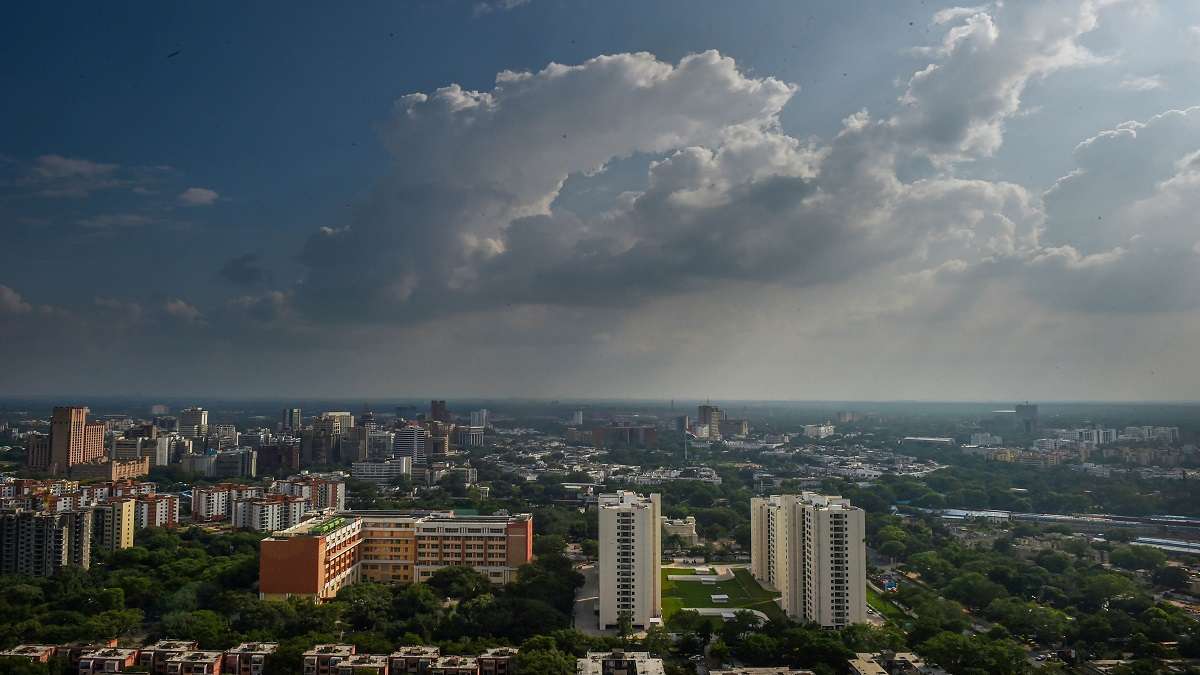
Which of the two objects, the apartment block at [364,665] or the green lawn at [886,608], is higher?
the apartment block at [364,665]

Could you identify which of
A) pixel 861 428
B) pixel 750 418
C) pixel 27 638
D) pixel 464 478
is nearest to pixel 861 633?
pixel 27 638

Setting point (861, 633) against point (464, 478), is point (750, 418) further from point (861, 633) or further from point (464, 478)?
point (861, 633)

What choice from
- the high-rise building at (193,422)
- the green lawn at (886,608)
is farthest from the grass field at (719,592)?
the high-rise building at (193,422)

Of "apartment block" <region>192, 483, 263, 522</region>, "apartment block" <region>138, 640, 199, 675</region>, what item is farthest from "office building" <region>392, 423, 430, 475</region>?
"apartment block" <region>138, 640, 199, 675</region>

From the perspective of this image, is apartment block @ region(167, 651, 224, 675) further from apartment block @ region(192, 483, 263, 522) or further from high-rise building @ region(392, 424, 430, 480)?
high-rise building @ region(392, 424, 430, 480)

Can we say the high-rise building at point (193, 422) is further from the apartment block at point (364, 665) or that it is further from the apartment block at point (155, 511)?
the apartment block at point (364, 665)
